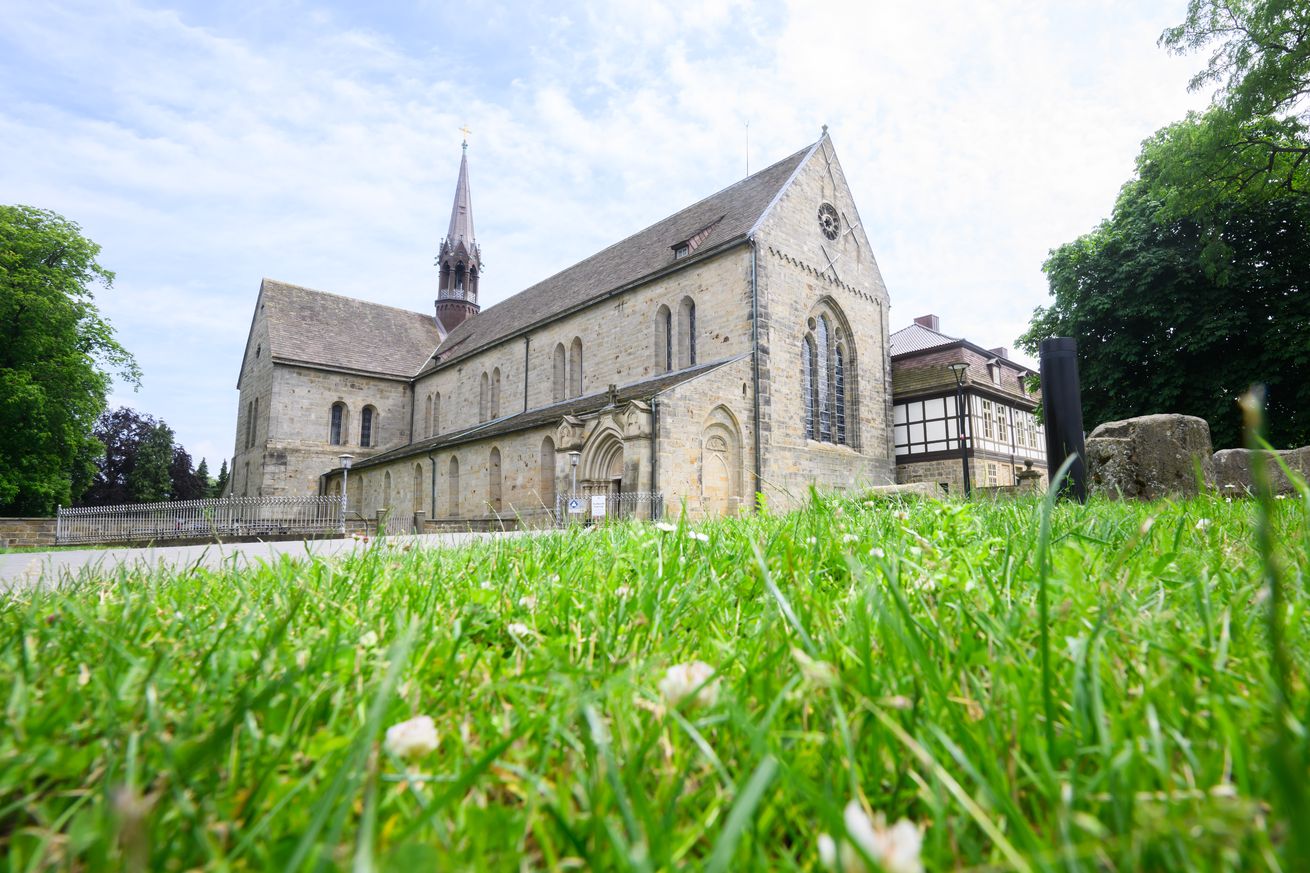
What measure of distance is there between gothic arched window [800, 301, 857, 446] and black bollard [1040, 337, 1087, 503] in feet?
A: 51.0

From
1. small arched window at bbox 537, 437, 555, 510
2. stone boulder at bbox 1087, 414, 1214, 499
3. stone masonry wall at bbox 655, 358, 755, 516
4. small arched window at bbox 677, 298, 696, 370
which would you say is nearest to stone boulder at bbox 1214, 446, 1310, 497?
stone boulder at bbox 1087, 414, 1214, 499

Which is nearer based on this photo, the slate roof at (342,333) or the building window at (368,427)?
the slate roof at (342,333)

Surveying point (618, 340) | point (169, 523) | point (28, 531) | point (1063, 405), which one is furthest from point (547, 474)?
Answer: point (1063, 405)

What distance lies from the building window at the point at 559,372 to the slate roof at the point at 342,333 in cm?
1416

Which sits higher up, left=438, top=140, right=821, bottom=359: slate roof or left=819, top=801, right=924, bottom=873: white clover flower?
left=438, top=140, right=821, bottom=359: slate roof

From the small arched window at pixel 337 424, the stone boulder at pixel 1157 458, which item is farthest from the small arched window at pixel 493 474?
the stone boulder at pixel 1157 458

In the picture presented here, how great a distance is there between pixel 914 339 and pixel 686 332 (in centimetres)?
1413

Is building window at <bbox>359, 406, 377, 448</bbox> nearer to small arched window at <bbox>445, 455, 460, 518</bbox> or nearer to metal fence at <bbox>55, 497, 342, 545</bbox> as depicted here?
metal fence at <bbox>55, 497, 342, 545</bbox>

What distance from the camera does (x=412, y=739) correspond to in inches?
41.0

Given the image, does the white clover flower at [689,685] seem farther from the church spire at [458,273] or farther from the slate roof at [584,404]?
the church spire at [458,273]

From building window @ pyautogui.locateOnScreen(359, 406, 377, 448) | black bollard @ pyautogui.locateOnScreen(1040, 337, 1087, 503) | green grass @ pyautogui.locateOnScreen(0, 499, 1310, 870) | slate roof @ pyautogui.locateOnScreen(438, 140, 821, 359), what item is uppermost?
slate roof @ pyautogui.locateOnScreen(438, 140, 821, 359)

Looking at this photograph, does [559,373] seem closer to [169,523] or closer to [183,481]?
[169,523]

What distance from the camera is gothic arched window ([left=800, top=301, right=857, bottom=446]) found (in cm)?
2327

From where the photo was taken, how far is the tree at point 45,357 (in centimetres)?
2742
